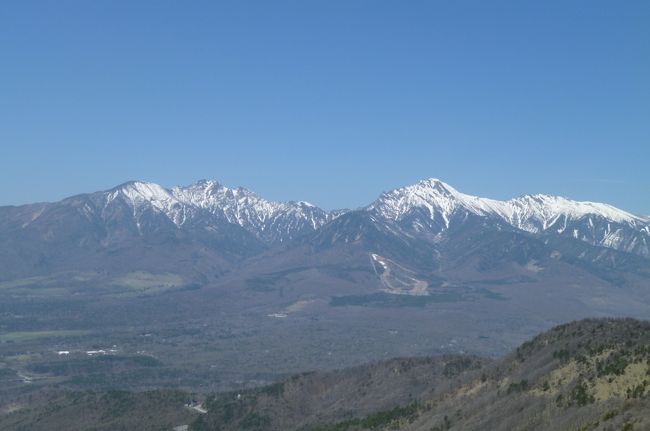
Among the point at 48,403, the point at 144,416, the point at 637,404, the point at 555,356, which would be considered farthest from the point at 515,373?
the point at 48,403

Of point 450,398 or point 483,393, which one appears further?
point 450,398

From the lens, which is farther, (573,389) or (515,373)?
(515,373)

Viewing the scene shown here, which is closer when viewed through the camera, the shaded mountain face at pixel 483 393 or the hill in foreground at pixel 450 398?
the shaded mountain face at pixel 483 393

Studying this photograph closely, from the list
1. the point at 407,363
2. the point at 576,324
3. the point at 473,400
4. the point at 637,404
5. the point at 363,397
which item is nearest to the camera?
the point at 637,404

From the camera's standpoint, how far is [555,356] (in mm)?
107562

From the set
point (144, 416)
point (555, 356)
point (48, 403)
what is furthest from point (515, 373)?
point (48, 403)

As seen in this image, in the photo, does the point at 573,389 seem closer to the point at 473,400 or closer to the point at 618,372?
the point at 618,372

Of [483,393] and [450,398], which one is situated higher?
[483,393]

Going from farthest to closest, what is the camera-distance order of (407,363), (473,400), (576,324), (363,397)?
(407,363) → (363,397) → (576,324) → (473,400)

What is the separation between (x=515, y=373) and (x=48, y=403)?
3882 inches

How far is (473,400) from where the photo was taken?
344 feet

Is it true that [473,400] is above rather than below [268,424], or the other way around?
above

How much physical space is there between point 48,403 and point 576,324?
346 feet

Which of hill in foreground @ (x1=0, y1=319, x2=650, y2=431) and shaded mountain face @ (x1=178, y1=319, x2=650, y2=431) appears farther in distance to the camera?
hill in foreground @ (x1=0, y1=319, x2=650, y2=431)
